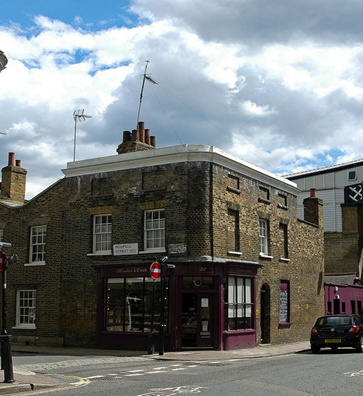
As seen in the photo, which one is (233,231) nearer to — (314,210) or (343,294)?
(314,210)

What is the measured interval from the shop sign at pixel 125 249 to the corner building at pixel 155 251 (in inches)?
1.6

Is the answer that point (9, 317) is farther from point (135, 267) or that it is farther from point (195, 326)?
point (195, 326)

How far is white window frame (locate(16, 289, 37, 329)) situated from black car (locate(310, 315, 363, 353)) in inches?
475

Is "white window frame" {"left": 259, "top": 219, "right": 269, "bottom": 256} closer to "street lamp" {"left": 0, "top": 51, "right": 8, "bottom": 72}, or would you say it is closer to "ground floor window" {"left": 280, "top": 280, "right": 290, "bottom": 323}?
"ground floor window" {"left": 280, "top": 280, "right": 290, "bottom": 323}

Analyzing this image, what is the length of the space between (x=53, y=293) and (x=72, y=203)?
3959 mm

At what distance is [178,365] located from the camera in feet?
57.8

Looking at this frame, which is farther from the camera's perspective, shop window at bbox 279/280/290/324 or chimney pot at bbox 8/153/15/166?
chimney pot at bbox 8/153/15/166

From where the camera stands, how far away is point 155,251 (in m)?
23.0

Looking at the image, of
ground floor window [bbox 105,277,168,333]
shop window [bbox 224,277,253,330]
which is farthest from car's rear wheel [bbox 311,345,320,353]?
ground floor window [bbox 105,277,168,333]

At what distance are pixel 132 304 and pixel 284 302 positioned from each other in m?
8.19

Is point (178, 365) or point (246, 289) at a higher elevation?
point (246, 289)

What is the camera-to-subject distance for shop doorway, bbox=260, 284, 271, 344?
26.1m

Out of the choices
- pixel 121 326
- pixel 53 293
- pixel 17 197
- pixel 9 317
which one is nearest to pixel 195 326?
pixel 121 326

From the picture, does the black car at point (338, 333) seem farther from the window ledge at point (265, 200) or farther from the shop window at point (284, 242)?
the window ledge at point (265, 200)
